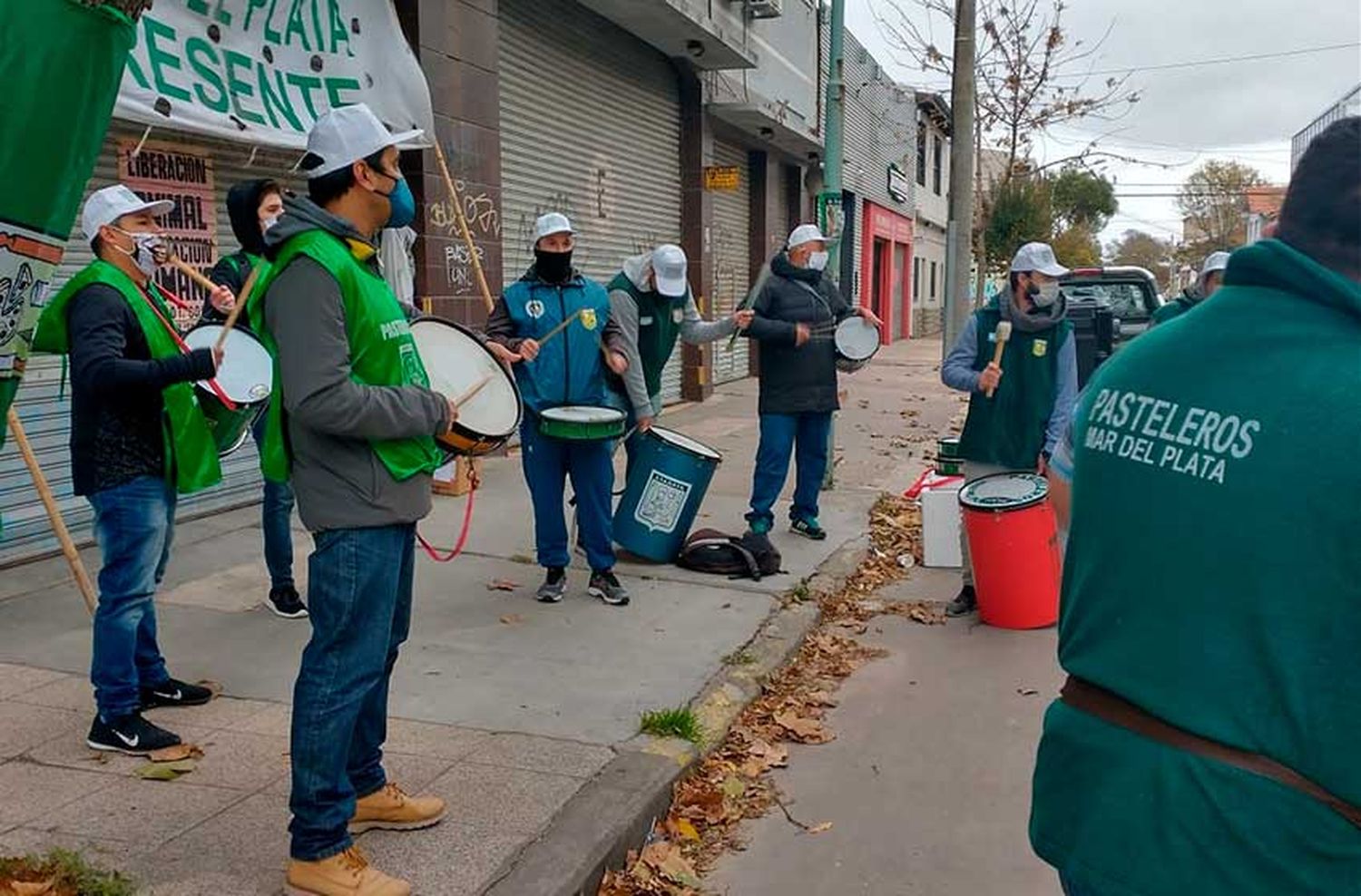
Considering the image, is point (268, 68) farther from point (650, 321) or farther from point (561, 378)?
point (561, 378)

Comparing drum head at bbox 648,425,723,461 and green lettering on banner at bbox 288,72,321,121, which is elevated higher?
green lettering on banner at bbox 288,72,321,121

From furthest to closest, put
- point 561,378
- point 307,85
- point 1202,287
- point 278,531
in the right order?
point 307,85
point 1202,287
point 561,378
point 278,531

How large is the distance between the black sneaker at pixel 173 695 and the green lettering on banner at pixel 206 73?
4085mm

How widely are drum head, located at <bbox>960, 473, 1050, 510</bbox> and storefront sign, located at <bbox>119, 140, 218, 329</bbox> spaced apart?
15.0ft

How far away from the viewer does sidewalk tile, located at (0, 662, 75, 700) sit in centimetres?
454

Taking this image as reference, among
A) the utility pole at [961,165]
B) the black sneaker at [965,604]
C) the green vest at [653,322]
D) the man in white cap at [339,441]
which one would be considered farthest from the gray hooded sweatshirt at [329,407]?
the utility pole at [961,165]

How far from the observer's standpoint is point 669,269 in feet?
21.4

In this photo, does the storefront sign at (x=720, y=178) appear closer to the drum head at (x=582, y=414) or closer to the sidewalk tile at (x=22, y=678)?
the drum head at (x=582, y=414)

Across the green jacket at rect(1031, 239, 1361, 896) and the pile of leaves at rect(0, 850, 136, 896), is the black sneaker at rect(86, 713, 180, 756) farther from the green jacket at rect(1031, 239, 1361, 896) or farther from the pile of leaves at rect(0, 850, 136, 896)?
the green jacket at rect(1031, 239, 1361, 896)

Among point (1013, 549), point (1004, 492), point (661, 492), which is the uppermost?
point (1004, 492)

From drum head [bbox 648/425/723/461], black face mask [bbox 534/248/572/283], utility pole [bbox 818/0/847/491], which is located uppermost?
utility pole [bbox 818/0/847/491]

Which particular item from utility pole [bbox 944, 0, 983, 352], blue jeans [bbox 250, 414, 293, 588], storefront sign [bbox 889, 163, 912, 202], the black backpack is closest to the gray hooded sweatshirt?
blue jeans [bbox 250, 414, 293, 588]

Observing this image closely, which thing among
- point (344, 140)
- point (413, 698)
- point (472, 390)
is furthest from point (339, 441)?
point (413, 698)

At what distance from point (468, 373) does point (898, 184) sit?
29.3 m
